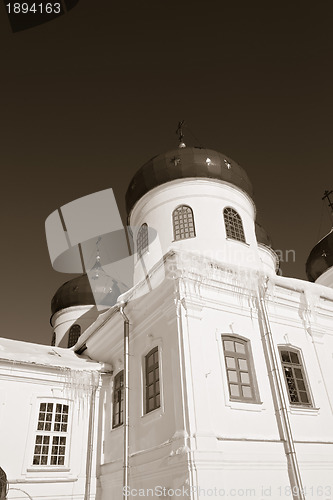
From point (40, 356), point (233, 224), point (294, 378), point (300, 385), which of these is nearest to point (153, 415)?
point (294, 378)

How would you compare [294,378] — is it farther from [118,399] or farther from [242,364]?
[118,399]

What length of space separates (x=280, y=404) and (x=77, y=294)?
47.3ft

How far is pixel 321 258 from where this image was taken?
19266 millimetres

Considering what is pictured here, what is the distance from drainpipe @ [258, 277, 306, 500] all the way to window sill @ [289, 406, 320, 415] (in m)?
0.52

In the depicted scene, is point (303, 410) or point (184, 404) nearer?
point (184, 404)

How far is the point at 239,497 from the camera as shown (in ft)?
23.8

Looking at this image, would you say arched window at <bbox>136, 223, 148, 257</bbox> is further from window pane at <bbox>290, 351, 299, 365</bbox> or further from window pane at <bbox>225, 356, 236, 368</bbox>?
window pane at <bbox>290, 351, 299, 365</bbox>

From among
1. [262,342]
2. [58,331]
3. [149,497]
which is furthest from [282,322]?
[58,331]

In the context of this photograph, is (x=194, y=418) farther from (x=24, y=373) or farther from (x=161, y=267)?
(x=24, y=373)

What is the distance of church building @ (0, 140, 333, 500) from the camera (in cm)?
779

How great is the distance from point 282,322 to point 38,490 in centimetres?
767

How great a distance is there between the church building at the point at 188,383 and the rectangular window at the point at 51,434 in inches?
1.3
